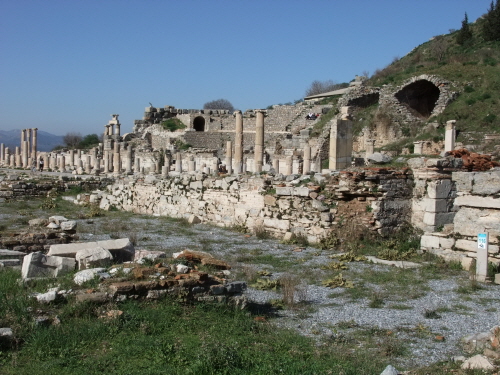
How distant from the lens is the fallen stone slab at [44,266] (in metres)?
6.71

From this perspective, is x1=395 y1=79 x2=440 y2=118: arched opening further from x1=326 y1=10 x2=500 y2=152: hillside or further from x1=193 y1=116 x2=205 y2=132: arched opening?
x1=193 y1=116 x2=205 y2=132: arched opening

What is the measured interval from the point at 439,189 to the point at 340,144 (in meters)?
4.08

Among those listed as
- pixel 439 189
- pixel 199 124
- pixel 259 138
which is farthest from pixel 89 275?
pixel 199 124

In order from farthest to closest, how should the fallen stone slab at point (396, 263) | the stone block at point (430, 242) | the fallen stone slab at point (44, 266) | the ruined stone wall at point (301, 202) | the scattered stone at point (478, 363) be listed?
the ruined stone wall at point (301, 202) < the stone block at point (430, 242) < the fallen stone slab at point (396, 263) < the fallen stone slab at point (44, 266) < the scattered stone at point (478, 363)

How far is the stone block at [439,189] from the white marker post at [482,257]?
112 inches

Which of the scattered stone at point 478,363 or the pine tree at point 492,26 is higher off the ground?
the pine tree at point 492,26

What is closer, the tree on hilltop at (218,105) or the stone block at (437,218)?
the stone block at (437,218)

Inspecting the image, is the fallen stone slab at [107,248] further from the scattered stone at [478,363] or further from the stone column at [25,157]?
the stone column at [25,157]

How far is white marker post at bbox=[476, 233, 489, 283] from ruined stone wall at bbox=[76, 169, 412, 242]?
3169 millimetres

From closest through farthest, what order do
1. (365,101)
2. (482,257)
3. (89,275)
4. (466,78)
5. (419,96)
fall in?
(89,275) → (482,257) → (466,78) → (419,96) → (365,101)

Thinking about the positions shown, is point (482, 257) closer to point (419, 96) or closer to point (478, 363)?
point (478, 363)

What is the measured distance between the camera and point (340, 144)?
15109 mm

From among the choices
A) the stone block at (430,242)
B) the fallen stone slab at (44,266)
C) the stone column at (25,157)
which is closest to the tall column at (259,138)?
the stone block at (430,242)

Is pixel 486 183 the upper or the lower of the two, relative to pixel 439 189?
upper
